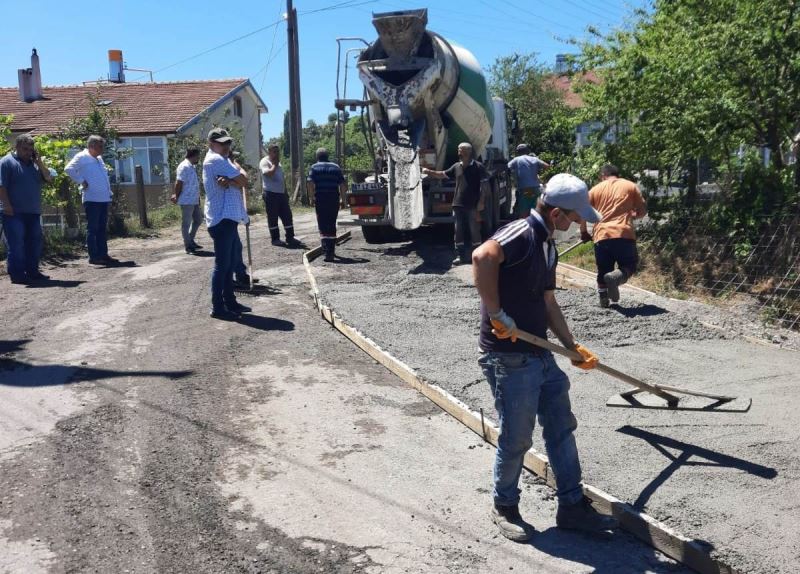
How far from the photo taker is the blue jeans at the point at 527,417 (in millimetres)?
3947

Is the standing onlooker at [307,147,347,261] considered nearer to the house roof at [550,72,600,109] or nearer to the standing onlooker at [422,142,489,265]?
the standing onlooker at [422,142,489,265]

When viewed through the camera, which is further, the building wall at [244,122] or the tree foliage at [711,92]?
the building wall at [244,122]

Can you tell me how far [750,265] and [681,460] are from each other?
5.39 meters

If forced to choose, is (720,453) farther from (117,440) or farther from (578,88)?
(578,88)

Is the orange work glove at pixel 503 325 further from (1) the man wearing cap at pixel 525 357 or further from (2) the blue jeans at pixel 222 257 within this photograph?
(2) the blue jeans at pixel 222 257

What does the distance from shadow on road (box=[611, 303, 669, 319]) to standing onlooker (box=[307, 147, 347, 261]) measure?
16.0 ft

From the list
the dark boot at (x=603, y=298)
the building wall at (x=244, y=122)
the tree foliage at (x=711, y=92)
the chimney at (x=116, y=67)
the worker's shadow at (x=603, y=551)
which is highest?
the chimney at (x=116, y=67)

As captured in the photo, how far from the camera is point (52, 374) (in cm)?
644

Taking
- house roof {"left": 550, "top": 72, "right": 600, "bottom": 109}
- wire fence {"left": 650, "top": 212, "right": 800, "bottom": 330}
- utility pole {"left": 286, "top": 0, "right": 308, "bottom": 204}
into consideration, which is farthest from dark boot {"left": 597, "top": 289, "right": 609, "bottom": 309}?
utility pole {"left": 286, "top": 0, "right": 308, "bottom": 204}

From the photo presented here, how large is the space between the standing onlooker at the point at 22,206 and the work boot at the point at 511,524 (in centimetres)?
798

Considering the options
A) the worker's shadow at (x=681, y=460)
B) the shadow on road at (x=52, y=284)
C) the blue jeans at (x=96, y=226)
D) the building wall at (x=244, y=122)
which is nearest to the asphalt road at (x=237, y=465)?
the worker's shadow at (x=681, y=460)

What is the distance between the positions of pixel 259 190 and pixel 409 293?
21893 millimetres

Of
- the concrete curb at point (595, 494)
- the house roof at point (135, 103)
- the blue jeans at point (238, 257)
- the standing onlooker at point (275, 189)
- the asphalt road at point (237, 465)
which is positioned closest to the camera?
the concrete curb at point (595, 494)

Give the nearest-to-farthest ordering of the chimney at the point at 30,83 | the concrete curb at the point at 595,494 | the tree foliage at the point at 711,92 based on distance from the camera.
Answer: the concrete curb at the point at 595,494
the tree foliage at the point at 711,92
the chimney at the point at 30,83
